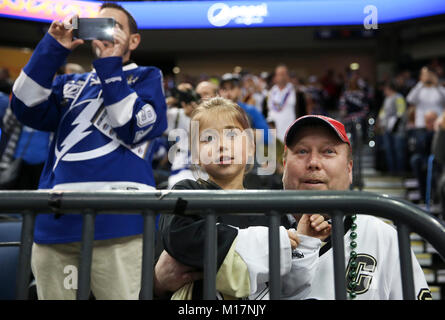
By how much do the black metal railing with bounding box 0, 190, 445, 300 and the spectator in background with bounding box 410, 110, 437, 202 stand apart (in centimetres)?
591

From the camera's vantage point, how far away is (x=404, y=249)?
1095 mm

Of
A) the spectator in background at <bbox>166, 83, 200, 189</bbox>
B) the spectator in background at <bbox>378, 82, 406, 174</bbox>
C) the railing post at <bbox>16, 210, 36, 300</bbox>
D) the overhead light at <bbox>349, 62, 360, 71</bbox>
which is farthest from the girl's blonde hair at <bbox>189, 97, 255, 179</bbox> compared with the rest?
the overhead light at <bbox>349, 62, 360, 71</bbox>

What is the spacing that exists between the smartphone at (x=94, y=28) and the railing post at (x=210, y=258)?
3.74 feet

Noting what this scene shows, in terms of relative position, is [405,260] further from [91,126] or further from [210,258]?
[91,126]

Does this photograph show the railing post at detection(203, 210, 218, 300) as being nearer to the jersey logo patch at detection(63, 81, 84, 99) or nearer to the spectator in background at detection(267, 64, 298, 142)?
the jersey logo patch at detection(63, 81, 84, 99)

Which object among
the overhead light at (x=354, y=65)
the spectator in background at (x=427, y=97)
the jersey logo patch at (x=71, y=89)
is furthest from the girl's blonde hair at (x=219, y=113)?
the overhead light at (x=354, y=65)

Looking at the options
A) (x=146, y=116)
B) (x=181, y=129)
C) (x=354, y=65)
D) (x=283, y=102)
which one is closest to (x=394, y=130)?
(x=283, y=102)

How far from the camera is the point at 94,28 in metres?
1.94

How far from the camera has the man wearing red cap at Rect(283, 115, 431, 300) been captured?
1.38 meters

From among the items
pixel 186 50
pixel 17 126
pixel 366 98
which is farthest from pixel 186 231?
pixel 186 50

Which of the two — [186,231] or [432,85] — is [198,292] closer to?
[186,231]

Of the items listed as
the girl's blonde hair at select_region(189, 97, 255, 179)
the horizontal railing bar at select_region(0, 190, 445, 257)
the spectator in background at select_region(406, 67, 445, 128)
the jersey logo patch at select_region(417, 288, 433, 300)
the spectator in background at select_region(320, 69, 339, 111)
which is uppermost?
the spectator in background at select_region(320, 69, 339, 111)

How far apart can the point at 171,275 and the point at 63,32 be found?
122 cm

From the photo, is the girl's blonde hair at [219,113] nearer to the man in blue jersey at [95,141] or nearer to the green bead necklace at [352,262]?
the man in blue jersey at [95,141]
